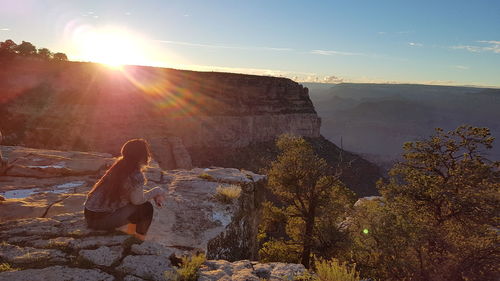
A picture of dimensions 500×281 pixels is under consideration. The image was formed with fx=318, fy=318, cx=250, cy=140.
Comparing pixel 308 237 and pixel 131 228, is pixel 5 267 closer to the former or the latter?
pixel 131 228

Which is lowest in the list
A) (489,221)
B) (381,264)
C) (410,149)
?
(381,264)

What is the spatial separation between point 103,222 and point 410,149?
10.8m

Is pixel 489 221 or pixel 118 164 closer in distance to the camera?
pixel 118 164

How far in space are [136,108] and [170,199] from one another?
3782 cm

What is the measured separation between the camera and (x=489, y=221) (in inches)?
381

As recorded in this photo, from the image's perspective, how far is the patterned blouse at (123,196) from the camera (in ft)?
16.6

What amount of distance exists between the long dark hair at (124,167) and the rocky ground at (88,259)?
2.64 feet

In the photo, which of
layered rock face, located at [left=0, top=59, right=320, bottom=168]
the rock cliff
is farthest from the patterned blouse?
layered rock face, located at [left=0, top=59, right=320, bottom=168]

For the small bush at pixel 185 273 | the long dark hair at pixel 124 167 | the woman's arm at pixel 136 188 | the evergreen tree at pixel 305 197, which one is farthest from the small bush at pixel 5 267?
the evergreen tree at pixel 305 197

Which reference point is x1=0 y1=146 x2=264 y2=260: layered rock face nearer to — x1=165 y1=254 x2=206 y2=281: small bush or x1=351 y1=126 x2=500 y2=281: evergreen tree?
x1=165 y1=254 x2=206 y2=281: small bush

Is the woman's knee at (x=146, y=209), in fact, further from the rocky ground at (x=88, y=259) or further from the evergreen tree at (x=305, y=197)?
the evergreen tree at (x=305, y=197)

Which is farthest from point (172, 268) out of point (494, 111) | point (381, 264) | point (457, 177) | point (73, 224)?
point (494, 111)

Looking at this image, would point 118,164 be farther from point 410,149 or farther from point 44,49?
point 44,49

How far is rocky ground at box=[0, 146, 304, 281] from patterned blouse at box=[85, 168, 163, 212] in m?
0.54
